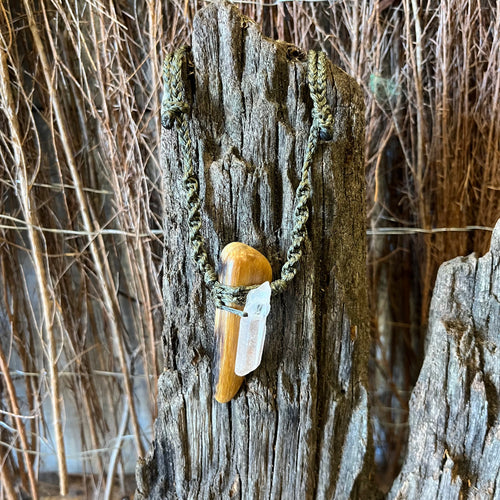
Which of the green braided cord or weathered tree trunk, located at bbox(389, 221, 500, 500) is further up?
the green braided cord

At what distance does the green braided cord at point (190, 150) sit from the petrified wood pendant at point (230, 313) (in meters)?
0.03

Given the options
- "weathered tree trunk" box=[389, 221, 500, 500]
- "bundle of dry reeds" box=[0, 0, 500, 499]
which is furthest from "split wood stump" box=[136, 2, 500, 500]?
"bundle of dry reeds" box=[0, 0, 500, 499]

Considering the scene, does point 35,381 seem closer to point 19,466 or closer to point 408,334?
point 19,466

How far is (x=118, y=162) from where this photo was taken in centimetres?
109

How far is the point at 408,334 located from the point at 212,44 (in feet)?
3.47

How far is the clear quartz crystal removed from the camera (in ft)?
2.20

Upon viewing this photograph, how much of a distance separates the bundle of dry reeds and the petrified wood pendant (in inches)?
19.5

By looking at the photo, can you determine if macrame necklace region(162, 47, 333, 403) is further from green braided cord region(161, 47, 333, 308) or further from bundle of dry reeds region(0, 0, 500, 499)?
bundle of dry reeds region(0, 0, 500, 499)

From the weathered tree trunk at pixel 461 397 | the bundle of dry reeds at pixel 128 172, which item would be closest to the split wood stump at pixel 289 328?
the weathered tree trunk at pixel 461 397

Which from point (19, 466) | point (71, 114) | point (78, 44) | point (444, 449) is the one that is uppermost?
point (78, 44)

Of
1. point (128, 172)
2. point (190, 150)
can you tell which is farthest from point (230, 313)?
point (128, 172)

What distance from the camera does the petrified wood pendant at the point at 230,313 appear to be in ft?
2.20

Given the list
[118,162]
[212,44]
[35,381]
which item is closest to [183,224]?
[212,44]

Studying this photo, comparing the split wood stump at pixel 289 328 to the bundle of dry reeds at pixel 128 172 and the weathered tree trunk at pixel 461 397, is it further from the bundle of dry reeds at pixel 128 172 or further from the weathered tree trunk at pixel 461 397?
the bundle of dry reeds at pixel 128 172
